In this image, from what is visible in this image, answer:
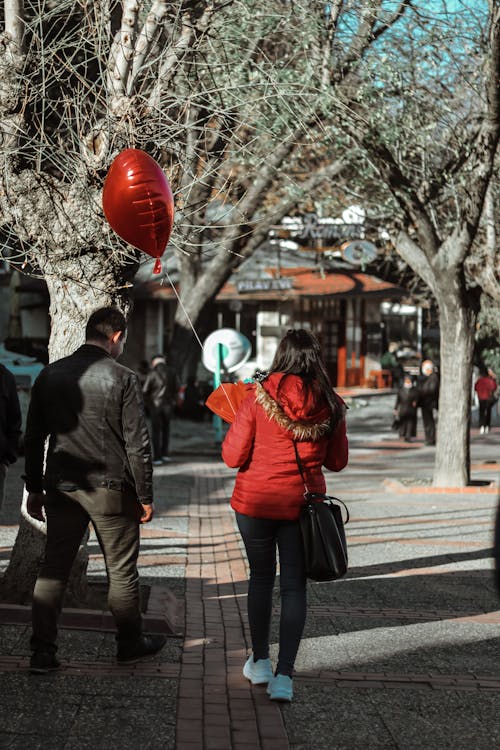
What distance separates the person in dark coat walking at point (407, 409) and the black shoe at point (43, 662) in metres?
18.2

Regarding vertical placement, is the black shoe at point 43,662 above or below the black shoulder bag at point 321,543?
below

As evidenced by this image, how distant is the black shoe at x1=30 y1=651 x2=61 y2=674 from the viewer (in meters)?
5.07

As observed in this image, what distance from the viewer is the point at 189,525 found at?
10.9 m

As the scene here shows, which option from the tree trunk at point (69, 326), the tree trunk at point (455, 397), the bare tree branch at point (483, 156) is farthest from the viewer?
the tree trunk at point (455, 397)

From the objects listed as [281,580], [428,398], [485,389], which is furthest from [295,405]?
[485,389]

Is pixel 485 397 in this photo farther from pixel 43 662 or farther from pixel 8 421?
pixel 43 662

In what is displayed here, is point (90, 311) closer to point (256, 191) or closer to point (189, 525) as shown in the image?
point (189, 525)

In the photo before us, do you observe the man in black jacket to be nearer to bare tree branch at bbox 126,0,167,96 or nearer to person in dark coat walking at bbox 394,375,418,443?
bare tree branch at bbox 126,0,167,96

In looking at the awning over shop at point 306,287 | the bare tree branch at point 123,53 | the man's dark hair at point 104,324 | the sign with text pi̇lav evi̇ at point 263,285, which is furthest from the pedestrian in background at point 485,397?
the man's dark hair at point 104,324

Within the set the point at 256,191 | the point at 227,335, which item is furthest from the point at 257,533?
the point at 227,335

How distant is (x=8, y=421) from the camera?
20.9 feet

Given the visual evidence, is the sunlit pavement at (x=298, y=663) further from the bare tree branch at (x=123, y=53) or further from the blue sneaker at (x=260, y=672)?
the bare tree branch at (x=123, y=53)

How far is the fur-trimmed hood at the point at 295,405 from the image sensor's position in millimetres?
4961

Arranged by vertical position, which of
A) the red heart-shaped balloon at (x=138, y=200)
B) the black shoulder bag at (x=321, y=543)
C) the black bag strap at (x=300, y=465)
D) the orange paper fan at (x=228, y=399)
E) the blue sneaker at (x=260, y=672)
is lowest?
the blue sneaker at (x=260, y=672)
